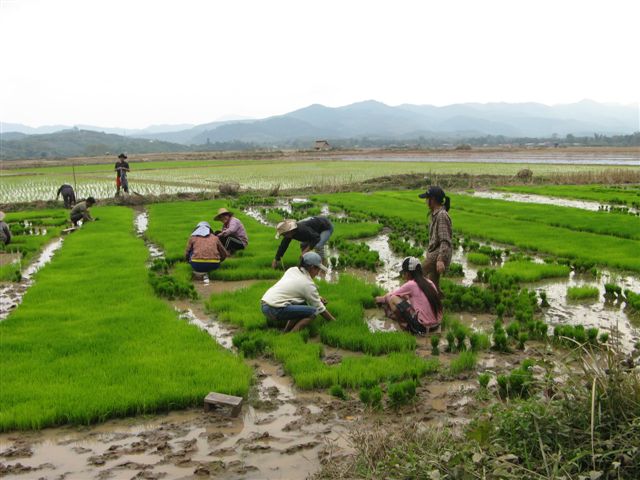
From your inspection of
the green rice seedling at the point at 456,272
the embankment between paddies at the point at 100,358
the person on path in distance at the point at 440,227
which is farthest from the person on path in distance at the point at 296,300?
the green rice seedling at the point at 456,272

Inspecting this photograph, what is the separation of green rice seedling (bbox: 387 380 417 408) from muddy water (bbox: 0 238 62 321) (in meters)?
6.05

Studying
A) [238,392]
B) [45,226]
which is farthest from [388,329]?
[45,226]

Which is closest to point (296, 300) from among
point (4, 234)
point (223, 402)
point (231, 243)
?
point (223, 402)

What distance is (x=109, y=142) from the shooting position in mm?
136750

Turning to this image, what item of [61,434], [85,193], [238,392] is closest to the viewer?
[61,434]

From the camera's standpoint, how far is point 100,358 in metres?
5.77

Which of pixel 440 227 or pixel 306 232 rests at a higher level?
pixel 440 227

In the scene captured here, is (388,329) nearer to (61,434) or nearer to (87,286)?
(61,434)

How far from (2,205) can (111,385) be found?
63.9ft

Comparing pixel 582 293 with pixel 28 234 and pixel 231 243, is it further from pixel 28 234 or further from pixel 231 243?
pixel 28 234

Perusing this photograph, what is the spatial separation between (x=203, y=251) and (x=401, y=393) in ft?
19.4

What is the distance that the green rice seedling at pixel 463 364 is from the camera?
5.57 m

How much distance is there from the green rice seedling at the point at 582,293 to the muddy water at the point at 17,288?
8811 mm

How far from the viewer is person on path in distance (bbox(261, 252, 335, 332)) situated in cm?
642
